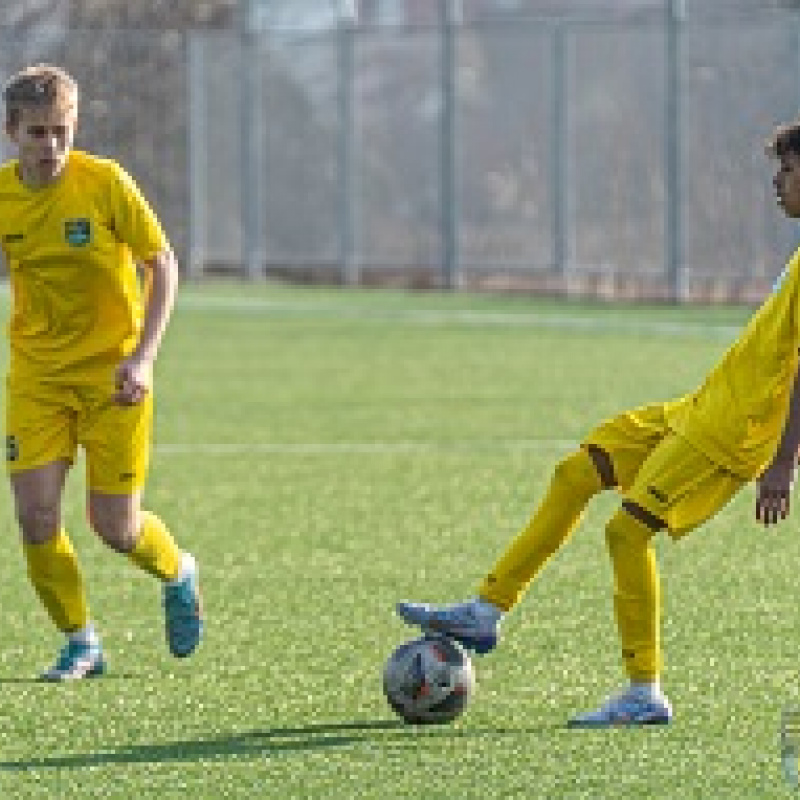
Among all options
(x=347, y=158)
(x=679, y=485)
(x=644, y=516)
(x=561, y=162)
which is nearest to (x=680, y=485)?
(x=679, y=485)

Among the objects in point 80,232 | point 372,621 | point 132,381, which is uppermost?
point 80,232

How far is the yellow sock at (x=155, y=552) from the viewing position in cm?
932

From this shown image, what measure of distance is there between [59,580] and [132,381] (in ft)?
2.32

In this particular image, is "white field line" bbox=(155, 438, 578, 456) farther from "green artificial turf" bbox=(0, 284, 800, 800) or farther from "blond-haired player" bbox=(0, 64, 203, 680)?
"blond-haired player" bbox=(0, 64, 203, 680)

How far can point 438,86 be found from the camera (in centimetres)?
3306

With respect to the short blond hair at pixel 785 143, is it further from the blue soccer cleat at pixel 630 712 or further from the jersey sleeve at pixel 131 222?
the jersey sleeve at pixel 131 222

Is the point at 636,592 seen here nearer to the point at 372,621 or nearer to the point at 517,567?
the point at 517,567

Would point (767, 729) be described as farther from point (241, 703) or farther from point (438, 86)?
point (438, 86)

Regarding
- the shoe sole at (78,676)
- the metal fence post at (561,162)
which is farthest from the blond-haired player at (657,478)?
the metal fence post at (561,162)

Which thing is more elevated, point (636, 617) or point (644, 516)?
point (644, 516)

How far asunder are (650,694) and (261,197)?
2659 cm

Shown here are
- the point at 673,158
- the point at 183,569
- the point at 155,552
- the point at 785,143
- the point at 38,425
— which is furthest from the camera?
the point at 673,158

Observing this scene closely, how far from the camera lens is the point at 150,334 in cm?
902

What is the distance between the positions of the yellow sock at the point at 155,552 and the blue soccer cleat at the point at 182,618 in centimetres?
5
